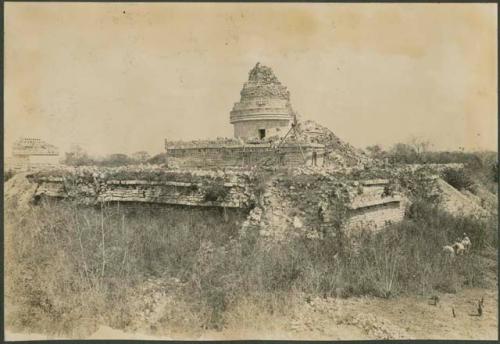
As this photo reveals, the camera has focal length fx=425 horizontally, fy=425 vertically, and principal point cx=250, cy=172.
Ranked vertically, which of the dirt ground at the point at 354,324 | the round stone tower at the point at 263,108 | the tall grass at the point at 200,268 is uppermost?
the round stone tower at the point at 263,108

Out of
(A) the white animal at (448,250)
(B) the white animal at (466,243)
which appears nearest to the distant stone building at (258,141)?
(B) the white animal at (466,243)

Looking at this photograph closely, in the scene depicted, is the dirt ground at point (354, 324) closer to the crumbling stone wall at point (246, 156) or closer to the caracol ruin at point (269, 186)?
the caracol ruin at point (269, 186)

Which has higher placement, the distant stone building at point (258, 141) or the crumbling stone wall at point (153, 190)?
the distant stone building at point (258, 141)

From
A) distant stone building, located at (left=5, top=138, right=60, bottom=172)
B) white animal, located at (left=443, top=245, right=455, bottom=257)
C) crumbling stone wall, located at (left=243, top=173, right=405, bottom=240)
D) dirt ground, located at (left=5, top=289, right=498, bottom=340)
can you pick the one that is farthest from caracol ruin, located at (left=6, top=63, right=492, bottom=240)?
dirt ground, located at (left=5, top=289, right=498, bottom=340)

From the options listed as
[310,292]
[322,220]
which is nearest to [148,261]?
[310,292]

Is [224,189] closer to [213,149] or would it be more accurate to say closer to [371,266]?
[371,266]
